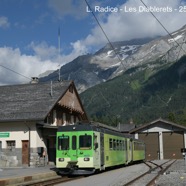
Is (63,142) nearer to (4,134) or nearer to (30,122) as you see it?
(30,122)

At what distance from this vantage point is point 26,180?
60.8 feet

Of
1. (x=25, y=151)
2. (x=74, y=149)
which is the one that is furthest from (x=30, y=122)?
(x=74, y=149)

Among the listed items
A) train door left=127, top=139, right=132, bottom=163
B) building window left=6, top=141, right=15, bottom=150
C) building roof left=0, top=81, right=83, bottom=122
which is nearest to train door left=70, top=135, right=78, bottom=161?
building roof left=0, top=81, right=83, bottom=122

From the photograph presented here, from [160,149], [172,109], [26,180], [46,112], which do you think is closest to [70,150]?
[26,180]

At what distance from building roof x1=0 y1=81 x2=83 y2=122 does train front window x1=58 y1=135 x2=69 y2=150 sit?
30.0 ft

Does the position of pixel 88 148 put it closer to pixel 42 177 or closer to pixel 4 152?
pixel 42 177

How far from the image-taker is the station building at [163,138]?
52.0 meters

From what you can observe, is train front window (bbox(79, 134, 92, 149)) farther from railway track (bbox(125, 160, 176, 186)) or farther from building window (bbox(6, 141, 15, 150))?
building window (bbox(6, 141, 15, 150))

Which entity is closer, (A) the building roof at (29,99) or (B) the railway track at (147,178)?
(B) the railway track at (147,178)

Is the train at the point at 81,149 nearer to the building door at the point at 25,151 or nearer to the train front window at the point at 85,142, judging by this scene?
the train front window at the point at 85,142

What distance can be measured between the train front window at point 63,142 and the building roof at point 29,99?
30.0 ft

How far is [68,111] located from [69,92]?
1918mm

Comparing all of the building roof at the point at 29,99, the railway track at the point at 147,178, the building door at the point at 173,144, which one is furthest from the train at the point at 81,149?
the building door at the point at 173,144

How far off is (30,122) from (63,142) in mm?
10377
